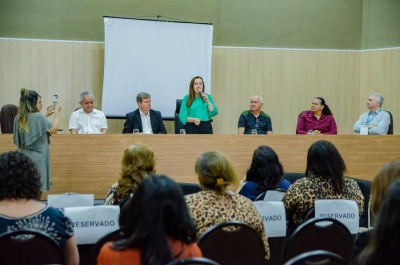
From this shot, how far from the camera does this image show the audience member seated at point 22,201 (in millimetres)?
2602

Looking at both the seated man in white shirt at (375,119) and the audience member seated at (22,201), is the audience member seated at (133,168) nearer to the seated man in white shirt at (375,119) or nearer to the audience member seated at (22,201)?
the audience member seated at (22,201)

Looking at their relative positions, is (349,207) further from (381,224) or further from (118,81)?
(118,81)

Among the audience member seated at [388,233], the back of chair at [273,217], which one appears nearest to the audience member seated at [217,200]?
the back of chair at [273,217]

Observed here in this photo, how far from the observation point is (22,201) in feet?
8.63

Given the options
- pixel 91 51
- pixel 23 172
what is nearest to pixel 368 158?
pixel 91 51

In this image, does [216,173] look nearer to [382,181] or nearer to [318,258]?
[382,181]

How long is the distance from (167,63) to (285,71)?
85.3 inches

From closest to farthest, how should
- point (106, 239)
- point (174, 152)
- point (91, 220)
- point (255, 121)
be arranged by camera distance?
1. point (106, 239)
2. point (91, 220)
3. point (174, 152)
4. point (255, 121)

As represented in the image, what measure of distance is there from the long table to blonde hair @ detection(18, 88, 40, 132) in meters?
0.73

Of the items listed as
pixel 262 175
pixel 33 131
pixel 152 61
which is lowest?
pixel 262 175

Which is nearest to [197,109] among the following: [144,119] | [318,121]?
[144,119]

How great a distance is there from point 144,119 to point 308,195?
4122mm

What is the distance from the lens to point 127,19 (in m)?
8.76

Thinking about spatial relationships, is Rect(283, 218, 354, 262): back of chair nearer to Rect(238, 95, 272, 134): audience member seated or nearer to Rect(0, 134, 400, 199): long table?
Rect(0, 134, 400, 199): long table
